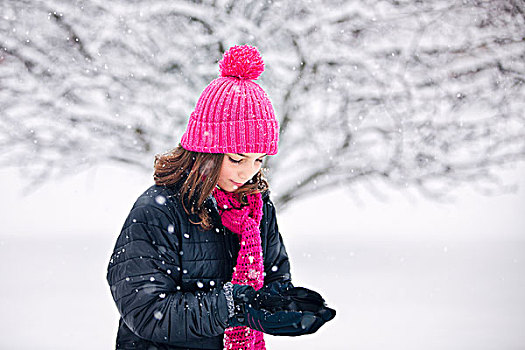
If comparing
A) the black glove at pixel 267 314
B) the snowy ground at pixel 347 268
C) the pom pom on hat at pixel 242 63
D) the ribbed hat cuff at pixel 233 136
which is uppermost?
the snowy ground at pixel 347 268

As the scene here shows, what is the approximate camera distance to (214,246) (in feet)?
6.57

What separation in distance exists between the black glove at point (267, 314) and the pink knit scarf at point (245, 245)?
7.5 inches

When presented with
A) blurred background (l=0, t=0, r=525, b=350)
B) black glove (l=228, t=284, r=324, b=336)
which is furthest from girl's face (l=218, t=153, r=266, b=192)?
blurred background (l=0, t=0, r=525, b=350)

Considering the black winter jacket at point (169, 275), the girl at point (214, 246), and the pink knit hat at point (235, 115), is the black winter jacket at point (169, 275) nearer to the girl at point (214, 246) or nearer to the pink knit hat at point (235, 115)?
the girl at point (214, 246)

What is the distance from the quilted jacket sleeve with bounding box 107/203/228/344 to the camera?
1784 mm

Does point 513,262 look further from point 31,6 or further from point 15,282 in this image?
point 31,6

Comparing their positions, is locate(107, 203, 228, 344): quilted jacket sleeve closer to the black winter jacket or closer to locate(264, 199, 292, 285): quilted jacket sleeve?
the black winter jacket

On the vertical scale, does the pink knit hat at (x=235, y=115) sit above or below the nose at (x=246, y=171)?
above

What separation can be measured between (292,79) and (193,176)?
277cm

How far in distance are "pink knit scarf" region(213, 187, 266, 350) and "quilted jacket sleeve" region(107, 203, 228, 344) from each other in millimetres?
208

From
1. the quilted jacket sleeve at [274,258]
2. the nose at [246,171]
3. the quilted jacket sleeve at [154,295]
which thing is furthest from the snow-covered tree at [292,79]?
the quilted jacket sleeve at [154,295]

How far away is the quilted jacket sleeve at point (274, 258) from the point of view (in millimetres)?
2234

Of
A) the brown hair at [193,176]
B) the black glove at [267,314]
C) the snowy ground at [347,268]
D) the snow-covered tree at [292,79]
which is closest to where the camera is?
the black glove at [267,314]

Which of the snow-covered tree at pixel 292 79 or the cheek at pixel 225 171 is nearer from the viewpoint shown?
the cheek at pixel 225 171
